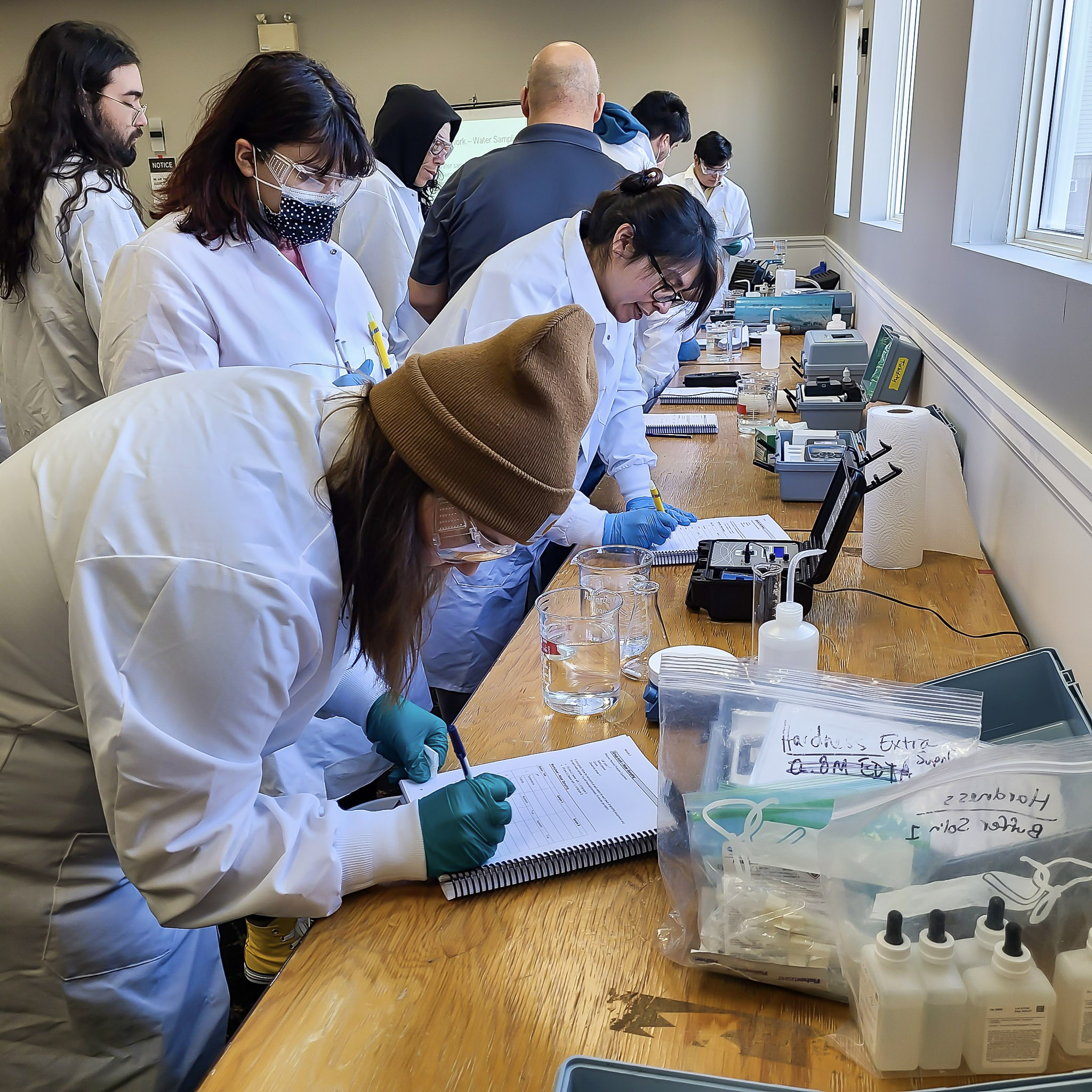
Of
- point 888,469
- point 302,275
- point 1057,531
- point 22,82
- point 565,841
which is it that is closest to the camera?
point 565,841

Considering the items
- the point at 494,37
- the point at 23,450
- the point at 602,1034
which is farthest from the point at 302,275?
the point at 494,37

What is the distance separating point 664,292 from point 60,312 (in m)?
1.54

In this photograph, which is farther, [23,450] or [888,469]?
[888,469]

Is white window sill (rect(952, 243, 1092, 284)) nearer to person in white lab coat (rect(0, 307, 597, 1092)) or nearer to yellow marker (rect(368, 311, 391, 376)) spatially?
person in white lab coat (rect(0, 307, 597, 1092))

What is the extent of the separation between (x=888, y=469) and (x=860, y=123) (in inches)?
165

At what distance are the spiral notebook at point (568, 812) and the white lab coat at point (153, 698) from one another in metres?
0.09

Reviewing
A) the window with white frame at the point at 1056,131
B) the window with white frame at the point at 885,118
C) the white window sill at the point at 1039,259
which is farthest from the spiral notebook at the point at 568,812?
the window with white frame at the point at 885,118

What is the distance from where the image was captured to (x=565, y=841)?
3.12 feet

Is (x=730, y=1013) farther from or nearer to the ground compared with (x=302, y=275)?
nearer to the ground

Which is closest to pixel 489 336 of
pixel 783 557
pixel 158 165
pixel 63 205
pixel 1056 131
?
pixel 783 557

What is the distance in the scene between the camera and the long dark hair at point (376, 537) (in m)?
0.89

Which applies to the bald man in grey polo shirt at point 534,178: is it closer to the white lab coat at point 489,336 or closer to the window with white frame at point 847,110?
the white lab coat at point 489,336

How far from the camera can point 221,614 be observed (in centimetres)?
82

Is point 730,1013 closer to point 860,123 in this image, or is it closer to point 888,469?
point 888,469
